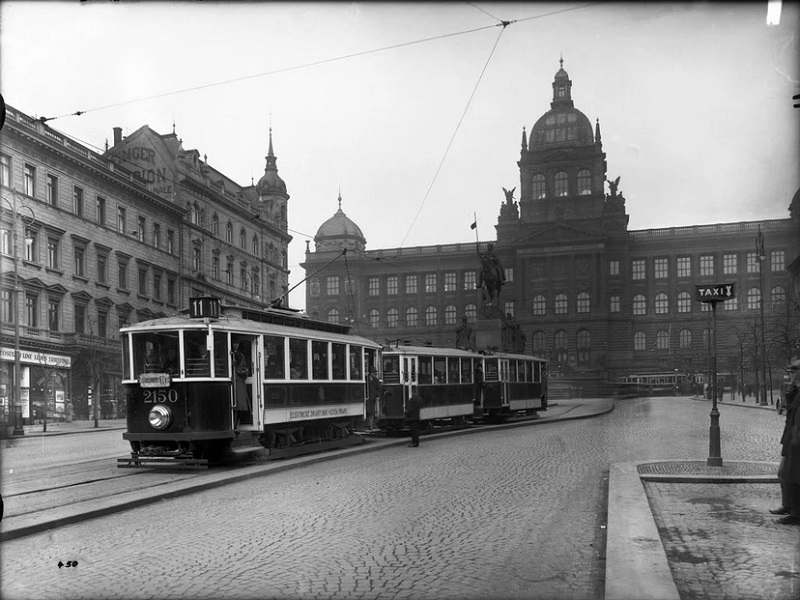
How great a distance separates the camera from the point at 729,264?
48.4m

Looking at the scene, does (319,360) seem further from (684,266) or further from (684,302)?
(684,302)

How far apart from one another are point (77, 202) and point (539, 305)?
54.4 m

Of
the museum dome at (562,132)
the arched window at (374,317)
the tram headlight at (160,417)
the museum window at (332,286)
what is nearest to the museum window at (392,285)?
the arched window at (374,317)

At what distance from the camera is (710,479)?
12.5 m

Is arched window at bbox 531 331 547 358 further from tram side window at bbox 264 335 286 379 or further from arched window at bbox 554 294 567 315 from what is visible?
tram side window at bbox 264 335 286 379

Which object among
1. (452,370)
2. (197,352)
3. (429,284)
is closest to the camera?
(197,352)

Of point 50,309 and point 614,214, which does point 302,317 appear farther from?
point 614,214

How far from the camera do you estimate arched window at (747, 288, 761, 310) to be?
45228mm

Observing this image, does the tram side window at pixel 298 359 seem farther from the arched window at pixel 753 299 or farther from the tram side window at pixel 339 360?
the arched window at pixel 753 299

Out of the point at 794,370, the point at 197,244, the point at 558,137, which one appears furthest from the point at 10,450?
the point at 558,137

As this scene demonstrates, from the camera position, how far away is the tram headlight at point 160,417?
14.4 meters

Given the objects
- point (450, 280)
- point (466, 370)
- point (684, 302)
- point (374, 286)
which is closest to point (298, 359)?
point (466, 370)

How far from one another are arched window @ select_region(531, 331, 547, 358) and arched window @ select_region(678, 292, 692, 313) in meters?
13.7

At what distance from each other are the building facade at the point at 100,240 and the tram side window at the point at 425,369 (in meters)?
6.17
